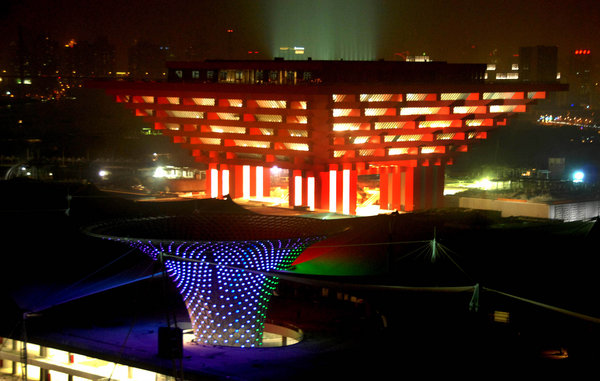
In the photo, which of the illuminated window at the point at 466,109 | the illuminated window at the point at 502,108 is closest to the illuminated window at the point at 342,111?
the illuminated window at the point at 466,109

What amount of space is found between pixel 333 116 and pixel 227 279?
2125 cm

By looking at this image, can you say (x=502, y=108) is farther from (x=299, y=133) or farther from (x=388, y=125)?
(x=299, y=133)

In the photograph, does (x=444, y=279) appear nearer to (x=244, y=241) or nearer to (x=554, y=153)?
(x=244, y=241)

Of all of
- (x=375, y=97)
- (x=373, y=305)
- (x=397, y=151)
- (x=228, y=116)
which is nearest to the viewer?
(x=373, y=305)

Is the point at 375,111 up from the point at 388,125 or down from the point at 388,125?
up

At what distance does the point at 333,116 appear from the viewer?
134ft

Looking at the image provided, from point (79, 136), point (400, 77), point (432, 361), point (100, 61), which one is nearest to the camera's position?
point (432, 361)

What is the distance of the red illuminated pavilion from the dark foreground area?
8.48 meters

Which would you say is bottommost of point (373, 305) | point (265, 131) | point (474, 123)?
point (373, 305)

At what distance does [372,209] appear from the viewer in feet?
160

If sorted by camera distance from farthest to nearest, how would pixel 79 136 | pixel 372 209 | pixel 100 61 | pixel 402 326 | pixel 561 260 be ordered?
pixel 100 61, pixel 79 136, pixel 372 209, pixel 561 260, pixel 402 326

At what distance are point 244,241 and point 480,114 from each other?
1158 inches

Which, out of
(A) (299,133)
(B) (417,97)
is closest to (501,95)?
(B) (417,97)

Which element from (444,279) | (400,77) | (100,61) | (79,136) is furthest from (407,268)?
(100,61)
